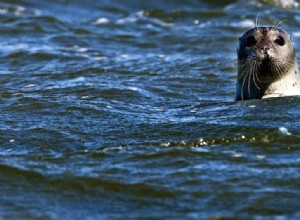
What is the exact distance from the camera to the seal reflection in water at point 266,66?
8.21 meters

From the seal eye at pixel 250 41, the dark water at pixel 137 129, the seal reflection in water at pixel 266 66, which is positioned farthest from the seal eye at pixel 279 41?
the dark water at pixel 137 129

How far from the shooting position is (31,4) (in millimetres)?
14828

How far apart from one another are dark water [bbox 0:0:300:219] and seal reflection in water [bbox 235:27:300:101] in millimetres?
351

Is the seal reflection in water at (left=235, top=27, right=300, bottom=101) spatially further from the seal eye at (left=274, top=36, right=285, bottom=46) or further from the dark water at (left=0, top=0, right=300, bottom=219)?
the dark water at (left=0, top=0, right=300, bottom=219)

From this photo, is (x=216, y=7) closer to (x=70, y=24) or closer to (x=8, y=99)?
(x=70, y=24)

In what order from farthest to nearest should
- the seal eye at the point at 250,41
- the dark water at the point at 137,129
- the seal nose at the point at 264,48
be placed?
the seal eye at the point at 250,41, the seal nose at the point at 264,48, the dark water at the point at 137,129

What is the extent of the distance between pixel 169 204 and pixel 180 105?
3625 millimetres

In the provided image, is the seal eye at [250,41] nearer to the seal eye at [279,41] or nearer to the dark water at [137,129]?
the seal eye at [279,41]

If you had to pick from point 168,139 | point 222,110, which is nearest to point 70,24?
point 222,110

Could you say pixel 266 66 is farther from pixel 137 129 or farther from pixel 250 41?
pixel 137 129

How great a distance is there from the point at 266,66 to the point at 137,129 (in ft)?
5.50

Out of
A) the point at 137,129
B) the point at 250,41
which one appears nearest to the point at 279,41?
the point at 250,41

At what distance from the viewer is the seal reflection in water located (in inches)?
323

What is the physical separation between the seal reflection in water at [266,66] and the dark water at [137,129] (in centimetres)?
35
